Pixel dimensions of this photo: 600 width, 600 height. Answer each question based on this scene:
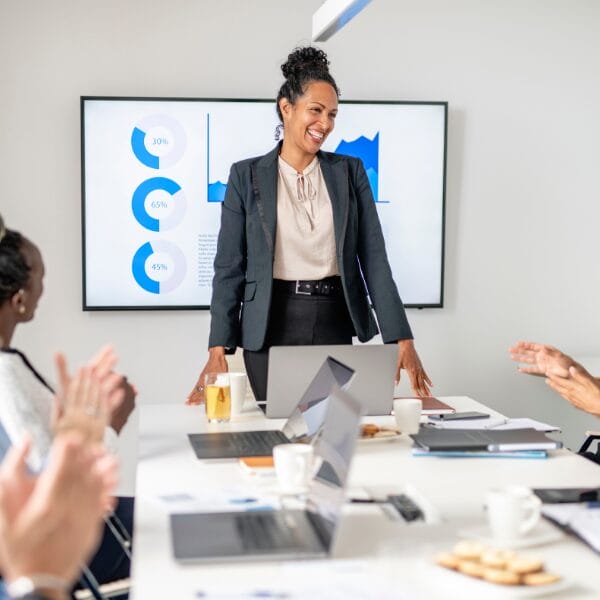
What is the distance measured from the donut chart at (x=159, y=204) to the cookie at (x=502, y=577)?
3.37m

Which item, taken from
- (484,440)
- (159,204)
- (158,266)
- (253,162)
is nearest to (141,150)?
(159,204)

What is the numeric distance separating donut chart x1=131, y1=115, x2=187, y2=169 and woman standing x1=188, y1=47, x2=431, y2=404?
111 cm

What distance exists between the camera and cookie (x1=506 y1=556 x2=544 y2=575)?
57.4 inches

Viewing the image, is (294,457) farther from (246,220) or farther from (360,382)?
(246,220)

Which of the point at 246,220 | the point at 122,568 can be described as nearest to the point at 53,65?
the point at 246,220

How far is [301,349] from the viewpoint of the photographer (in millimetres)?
2684

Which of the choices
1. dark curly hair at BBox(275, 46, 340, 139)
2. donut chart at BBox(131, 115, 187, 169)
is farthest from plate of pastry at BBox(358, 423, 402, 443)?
donut chart at BBox(131, 115, 187, 169)

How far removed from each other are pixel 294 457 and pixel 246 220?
5.55ft

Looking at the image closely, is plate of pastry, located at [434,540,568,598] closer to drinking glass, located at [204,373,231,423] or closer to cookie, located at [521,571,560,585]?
cookie, located at [521,571,560,585]

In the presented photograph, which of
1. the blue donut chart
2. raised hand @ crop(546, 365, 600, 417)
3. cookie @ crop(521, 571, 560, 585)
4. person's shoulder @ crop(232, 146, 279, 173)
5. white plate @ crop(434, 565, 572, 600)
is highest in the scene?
the blue donut chart

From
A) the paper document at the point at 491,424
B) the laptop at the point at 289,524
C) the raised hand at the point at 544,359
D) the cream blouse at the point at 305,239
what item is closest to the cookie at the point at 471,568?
the laptop at the point at 289,524

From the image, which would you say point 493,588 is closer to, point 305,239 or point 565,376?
point 565,376

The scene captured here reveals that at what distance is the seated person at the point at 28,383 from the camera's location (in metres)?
2.02

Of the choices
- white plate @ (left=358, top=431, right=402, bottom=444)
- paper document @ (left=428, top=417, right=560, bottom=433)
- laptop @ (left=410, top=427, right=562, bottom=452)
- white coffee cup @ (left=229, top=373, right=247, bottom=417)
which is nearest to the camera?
laptop @ (left=410, top=427, right=562, bottom=452)
